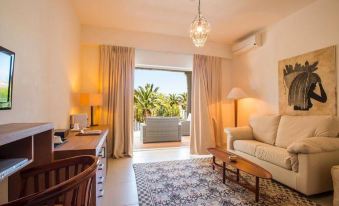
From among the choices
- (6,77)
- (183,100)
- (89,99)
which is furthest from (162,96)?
(6,77)

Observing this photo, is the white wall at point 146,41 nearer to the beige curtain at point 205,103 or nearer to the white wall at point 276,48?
the beige curtain at point 205,103

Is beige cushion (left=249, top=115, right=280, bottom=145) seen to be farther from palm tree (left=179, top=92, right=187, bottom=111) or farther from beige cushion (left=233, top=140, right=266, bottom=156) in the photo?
palm tree (left=179, top=92, right=187, bottom=111)

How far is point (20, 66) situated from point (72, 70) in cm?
178

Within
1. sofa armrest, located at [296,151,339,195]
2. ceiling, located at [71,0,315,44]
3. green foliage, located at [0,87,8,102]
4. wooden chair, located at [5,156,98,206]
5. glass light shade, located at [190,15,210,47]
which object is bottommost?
sofa armrest, located at [296,151,339,195]

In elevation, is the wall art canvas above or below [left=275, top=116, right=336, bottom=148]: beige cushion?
above

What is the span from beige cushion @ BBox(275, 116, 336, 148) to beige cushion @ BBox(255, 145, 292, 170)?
37cm

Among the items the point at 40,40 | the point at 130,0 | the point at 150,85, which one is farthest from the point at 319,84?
the point at 150,85

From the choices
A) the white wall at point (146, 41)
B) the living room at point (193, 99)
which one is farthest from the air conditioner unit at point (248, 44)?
the white wall at point (146, 41)

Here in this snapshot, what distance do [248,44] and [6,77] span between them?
4.28 meters

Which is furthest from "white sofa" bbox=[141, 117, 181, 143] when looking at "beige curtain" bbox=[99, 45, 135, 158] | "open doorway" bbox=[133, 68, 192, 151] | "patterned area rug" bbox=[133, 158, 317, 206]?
"patterned area rug" bbox=[133, 158, 317, 206]

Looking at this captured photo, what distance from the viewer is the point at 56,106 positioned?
249 centimetres

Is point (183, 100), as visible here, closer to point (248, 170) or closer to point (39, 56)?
point (248, 170)

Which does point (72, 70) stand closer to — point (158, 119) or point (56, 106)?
point (56, 106)

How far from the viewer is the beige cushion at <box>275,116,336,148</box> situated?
2.62m
